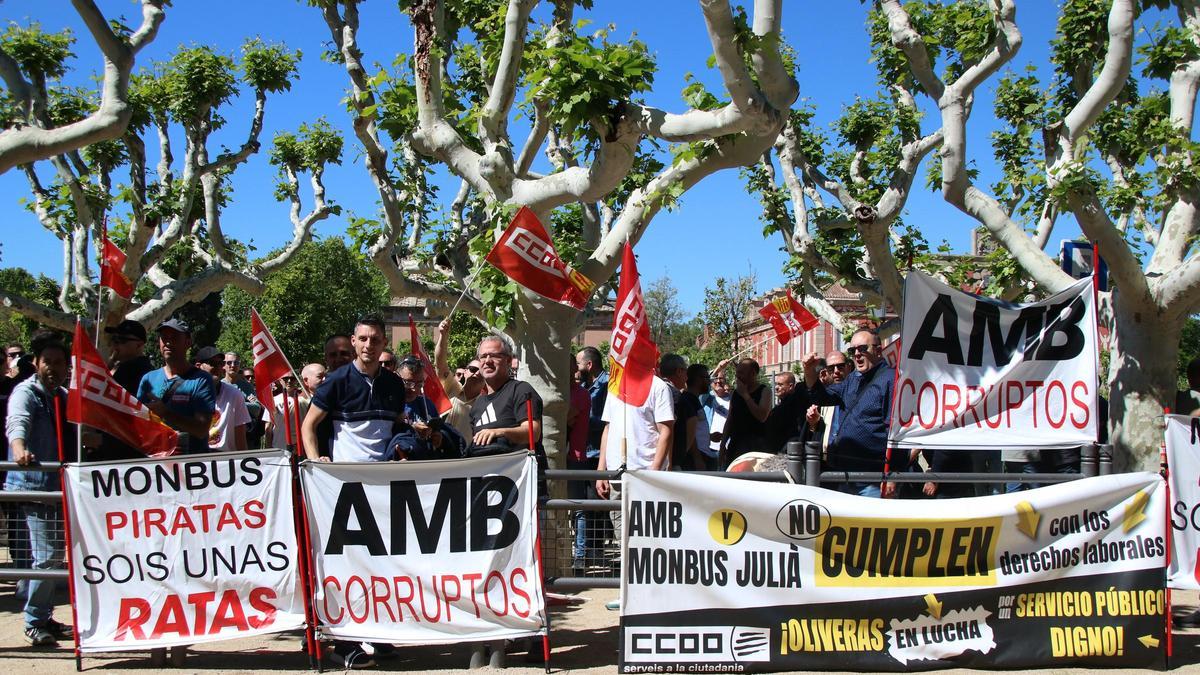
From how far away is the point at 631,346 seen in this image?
21.3 ft

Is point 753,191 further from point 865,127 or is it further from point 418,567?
point 418,567

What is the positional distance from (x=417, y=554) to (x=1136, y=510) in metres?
4.28

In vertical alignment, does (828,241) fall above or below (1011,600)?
above

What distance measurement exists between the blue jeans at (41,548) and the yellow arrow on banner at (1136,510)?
21.5ft

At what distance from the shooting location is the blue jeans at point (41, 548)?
618 cm

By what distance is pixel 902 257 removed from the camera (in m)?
20.7

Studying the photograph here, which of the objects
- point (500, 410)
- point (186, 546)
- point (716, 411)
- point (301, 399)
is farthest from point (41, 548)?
point (716, 411)

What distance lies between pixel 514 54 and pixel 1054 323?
194 inches

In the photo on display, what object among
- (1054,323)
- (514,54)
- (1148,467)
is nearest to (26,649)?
(514,54)

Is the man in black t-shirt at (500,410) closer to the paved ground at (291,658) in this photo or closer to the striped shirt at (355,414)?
the striped shirt at (355,414)

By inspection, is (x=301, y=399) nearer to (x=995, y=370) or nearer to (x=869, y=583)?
(x=869, y=583)

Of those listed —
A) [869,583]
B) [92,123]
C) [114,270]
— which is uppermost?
[92,123]

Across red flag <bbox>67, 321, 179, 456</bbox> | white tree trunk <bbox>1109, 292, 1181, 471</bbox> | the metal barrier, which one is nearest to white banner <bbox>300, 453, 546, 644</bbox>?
red flag <bbox>67, 321, 179, 456</bbox>

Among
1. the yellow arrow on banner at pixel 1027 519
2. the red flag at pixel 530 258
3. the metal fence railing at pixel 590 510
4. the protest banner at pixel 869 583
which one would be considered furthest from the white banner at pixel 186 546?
the yellow arrow on banner at pixel 1027 519
